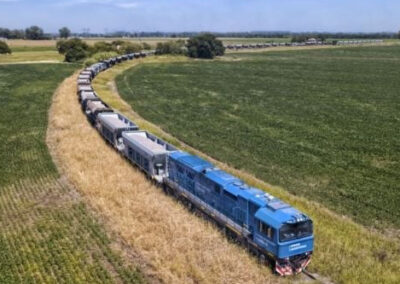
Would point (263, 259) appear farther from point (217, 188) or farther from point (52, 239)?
point (52, 239)

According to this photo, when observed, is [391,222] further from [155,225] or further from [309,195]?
[155,225]

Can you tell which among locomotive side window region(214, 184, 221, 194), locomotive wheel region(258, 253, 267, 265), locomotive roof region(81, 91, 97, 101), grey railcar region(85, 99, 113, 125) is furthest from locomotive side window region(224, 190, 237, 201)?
locomotive roof region(81, 91, 97, 101)

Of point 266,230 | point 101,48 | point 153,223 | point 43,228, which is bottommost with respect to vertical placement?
point 43,228

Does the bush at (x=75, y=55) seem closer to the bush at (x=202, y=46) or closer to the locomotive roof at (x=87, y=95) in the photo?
the bush at (x=202, y=46)

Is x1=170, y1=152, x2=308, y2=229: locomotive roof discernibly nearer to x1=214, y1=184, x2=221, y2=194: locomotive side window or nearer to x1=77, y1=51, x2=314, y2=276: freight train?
x1=77, y1=51, x2=314, y2=276: freight train

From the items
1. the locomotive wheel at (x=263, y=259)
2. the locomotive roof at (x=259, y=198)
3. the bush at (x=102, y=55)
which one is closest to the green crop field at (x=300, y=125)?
the locomotive roof at (x=259, y=198)

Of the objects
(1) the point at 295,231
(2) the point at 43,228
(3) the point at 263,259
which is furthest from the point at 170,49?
(1) the point at 295,231
